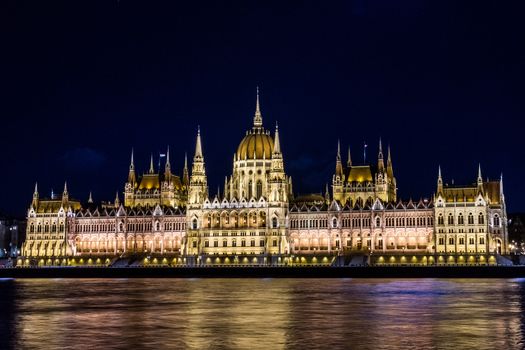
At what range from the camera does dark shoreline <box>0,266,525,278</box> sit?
107m

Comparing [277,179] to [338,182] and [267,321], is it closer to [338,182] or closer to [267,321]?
[338,182]

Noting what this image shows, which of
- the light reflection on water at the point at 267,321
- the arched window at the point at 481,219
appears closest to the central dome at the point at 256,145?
the arched window at the point at 481,219

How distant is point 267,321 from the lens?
4331 cm

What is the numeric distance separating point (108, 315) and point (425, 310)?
18257mm

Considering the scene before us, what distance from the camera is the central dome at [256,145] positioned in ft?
504

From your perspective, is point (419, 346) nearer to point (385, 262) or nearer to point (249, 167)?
point (385, 262)

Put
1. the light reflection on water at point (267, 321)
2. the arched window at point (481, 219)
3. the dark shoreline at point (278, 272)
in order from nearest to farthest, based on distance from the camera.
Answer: the light reflection on water at point (267, 321) → the dark shoreline at point (278, 272) → the arched window at point (481, 219)

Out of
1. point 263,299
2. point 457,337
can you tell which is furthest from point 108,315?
point 457,337

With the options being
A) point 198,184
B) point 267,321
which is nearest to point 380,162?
point 198,184

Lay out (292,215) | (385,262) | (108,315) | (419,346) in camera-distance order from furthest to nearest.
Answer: (292,215) → (385,262) → (108,315) → (419,346)

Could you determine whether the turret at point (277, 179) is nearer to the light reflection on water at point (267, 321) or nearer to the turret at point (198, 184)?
the turret at point (198, 184)

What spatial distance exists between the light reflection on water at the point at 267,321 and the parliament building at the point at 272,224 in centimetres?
6828

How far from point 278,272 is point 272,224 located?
25704mm

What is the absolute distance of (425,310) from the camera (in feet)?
161
